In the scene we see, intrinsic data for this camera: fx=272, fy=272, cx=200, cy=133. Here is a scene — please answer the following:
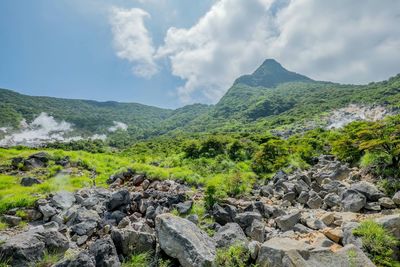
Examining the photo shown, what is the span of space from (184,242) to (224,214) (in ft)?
9.62

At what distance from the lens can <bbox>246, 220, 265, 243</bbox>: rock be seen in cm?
743

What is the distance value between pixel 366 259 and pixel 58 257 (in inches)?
252

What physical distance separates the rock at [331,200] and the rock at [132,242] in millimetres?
6634

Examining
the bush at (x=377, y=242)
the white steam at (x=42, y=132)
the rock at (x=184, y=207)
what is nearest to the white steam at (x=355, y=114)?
the rock at (x=184, y=207)

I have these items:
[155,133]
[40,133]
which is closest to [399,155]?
[155,133]

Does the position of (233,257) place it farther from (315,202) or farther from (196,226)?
(315,202)

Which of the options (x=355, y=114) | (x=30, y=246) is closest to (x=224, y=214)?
(x=30, y=246)

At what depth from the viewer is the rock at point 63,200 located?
9391mm

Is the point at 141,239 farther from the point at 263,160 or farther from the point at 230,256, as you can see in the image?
the point at 263,160

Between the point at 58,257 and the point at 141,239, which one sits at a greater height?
the point at 141,239

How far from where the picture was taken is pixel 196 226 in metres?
6.89

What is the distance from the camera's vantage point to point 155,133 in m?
169

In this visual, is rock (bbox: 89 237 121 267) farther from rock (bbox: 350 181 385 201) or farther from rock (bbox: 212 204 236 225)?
rock (bbox: 350 181 385 201)

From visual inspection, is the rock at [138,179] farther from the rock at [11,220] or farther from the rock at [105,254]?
the rock at [105,254]
